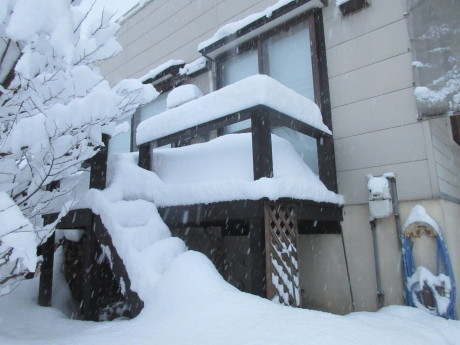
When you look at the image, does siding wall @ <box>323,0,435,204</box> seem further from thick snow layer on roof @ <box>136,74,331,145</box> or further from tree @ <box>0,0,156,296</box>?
tree @ <box>0,0,156,296</box>

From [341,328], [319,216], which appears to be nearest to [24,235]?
[341,328]

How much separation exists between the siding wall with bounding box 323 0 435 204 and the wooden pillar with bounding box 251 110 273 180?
1.86m

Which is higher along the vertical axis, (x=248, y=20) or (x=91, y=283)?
(x=248, y=20)

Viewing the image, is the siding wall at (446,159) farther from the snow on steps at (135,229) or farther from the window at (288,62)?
the snow on steps at (135,229)

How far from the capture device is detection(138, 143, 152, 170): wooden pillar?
595 centimetres

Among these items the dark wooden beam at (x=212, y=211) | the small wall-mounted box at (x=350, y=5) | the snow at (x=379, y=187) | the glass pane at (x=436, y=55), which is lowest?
the dark wooden beam at (x=212, y=211)

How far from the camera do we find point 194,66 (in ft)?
28.0

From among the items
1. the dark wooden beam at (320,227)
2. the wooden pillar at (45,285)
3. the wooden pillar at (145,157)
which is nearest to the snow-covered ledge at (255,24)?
the wooden pillar at (145,157)

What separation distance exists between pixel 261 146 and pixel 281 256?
143 cm

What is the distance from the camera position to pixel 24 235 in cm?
210

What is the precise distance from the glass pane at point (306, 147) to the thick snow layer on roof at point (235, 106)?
0.67 m

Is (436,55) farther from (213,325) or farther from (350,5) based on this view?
(213,325)

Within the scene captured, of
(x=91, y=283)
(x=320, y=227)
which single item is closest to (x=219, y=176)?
(x=320, y=227)

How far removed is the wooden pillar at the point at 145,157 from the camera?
595cm
